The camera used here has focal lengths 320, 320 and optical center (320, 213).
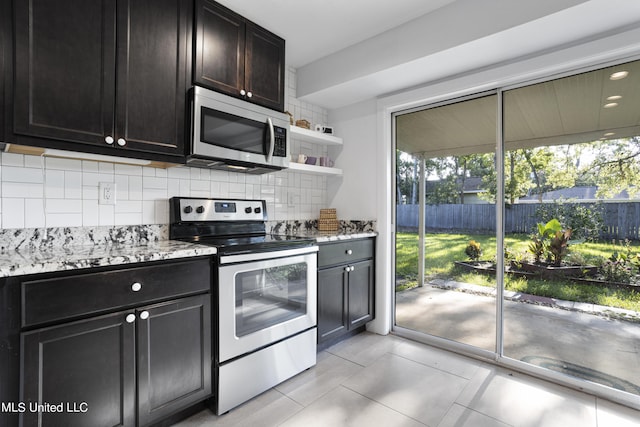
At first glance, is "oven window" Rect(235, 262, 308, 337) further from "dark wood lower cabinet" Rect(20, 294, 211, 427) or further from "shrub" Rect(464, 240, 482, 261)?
"shrub" Rect(464, 240, 482, 261)

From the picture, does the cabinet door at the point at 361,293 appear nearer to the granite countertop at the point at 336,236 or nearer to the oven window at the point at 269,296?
the granite countertop at the point at 336,236

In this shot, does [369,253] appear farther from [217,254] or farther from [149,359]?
[149,359]

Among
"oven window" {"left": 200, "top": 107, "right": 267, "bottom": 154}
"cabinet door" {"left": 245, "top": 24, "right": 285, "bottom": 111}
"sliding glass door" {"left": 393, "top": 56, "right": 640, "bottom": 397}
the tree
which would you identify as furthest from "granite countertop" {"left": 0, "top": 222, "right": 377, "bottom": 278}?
the tree

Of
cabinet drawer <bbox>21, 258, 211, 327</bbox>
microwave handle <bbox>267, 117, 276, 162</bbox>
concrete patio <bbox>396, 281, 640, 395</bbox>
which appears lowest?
concrete patio <bbox>396, 281, 640, 395</bbox>

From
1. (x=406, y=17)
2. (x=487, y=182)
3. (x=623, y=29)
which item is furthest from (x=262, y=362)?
(x=623, y=29)

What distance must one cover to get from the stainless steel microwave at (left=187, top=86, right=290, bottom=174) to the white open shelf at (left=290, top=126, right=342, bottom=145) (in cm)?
30

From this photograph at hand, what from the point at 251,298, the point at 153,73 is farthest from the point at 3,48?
the point at 251,298

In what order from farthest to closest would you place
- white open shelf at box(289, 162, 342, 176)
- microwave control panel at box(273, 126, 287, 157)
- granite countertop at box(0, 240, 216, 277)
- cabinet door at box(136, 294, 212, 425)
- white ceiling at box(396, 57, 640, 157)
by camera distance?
white open shelf at box(289, 162, 342, 176)
microwave control panel at box(273, 126, 287, 157)
white ceiling at box(396, 57, 640, 157)
cabinet door at box(136, 294, 212, 425)
granite countertop at box(0, 240, 216, 277)

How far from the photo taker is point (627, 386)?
1.93 m

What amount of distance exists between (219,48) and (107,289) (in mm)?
1546

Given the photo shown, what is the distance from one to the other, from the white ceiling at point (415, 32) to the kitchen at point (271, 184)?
0.03 meters

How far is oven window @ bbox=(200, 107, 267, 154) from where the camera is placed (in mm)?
1952

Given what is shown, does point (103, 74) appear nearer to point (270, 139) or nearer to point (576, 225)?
point (270, 139)

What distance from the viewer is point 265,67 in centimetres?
231
